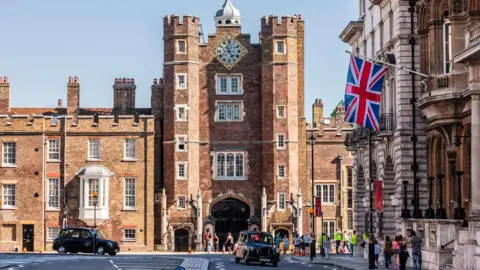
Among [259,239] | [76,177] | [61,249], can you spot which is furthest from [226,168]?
[259,239]

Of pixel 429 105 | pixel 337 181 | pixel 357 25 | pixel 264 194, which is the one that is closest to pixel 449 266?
pixel 429 105

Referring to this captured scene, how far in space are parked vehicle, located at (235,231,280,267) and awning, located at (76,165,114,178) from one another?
3633cm

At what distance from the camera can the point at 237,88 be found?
305 feet

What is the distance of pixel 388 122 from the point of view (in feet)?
174

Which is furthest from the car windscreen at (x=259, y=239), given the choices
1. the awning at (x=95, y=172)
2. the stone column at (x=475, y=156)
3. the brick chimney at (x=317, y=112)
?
the brick chimney at (x=317, y=112)

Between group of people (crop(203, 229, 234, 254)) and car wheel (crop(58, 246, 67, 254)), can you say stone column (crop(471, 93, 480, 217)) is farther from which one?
group of people (crop(203, 229, 234, 254))

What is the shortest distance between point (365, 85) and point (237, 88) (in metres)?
46.9

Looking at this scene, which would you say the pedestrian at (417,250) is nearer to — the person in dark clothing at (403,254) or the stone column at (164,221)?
the person in dark clothing at (403,254)

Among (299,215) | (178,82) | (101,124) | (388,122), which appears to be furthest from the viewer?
(178,82)

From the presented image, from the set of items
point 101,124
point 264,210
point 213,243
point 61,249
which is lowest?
point 213,243

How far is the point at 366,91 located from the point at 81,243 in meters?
25.0

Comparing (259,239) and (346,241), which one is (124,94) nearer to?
(346,241)

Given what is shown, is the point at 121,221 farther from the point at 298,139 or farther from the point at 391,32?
the point at 391,32

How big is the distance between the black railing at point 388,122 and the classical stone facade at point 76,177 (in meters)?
37.3
